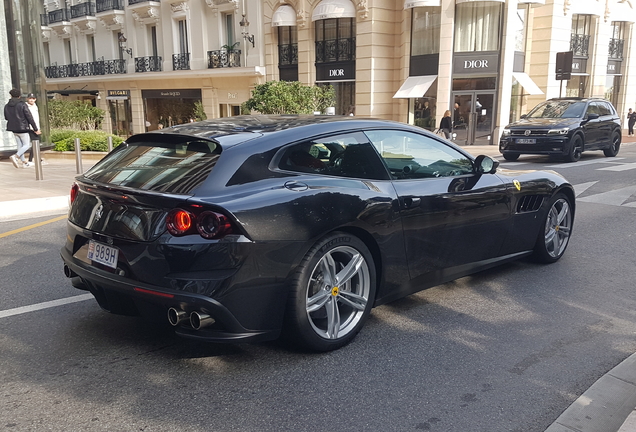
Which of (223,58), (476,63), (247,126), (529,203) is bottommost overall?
(529,203)

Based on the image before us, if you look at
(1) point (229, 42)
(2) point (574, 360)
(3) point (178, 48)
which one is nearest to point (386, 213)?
(2) point (574, 360)

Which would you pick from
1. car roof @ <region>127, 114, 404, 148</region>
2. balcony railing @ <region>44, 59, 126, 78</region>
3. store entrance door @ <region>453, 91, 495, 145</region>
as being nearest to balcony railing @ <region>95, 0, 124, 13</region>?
balcony railing @ <region>44, 59, 126, 78</region>

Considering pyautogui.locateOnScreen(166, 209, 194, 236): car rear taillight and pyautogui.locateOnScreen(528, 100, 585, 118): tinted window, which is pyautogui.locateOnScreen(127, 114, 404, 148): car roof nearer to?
pyautogui.locateOnScreen(166, 209, 194, 236): car rear taillight

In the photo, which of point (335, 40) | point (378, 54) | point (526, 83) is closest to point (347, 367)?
point (378, 54)

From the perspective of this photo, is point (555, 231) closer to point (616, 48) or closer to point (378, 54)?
point (378, 54)

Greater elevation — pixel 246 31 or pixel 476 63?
pixel 246 31

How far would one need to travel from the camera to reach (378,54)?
26.8 meters

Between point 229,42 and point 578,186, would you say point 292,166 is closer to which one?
point 578,186

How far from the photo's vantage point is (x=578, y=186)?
38.4ft

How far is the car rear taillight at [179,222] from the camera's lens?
3.32 m

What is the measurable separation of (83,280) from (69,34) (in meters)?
44.9

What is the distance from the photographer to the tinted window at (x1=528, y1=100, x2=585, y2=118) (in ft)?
56.5

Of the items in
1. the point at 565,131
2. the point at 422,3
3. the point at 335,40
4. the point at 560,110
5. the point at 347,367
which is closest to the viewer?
the point at 347,367

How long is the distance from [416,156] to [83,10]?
42.4 m
